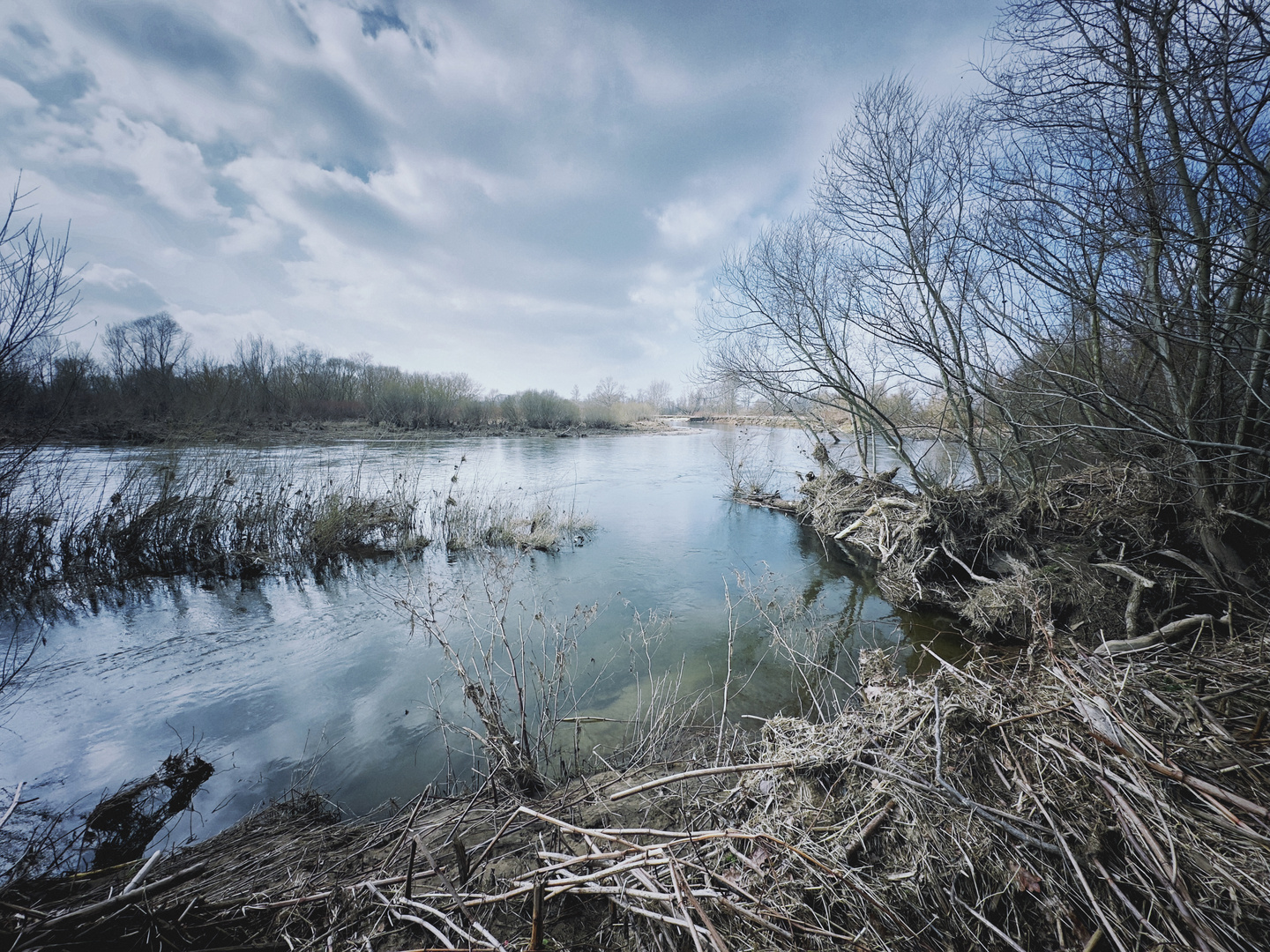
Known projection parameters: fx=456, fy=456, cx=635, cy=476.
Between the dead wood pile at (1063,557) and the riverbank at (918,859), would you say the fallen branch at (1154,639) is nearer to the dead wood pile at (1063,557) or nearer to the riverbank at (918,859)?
the riverbank at (918,859)

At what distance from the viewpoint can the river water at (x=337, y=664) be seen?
427 centimetres

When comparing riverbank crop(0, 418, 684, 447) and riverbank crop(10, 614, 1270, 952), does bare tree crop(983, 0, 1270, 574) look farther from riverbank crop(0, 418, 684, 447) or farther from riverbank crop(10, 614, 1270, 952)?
riverbank crop(0, 418, 684, 447)

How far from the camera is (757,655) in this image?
21.1 ft

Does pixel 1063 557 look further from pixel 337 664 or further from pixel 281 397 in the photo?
pixel 281 397

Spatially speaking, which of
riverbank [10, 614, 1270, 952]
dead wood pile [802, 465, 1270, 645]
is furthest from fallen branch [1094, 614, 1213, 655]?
dead wood pile [802, 465, 1270, 645]

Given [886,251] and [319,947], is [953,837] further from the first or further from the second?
[886,251]

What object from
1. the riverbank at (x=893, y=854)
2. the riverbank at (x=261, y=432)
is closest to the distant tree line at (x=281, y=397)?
the riverbank at (x=261, y=432)

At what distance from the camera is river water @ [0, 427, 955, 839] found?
4.27 m

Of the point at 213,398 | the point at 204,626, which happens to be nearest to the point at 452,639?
the point at 204,626

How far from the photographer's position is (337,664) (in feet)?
20.3

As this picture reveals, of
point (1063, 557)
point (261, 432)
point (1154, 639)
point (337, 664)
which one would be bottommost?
point (337, 664)

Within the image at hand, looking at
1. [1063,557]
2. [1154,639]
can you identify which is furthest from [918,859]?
[1063,557]

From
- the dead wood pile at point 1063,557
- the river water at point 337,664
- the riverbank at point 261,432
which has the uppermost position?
the riverbank at point 261,432

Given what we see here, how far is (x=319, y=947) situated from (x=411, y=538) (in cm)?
1033
